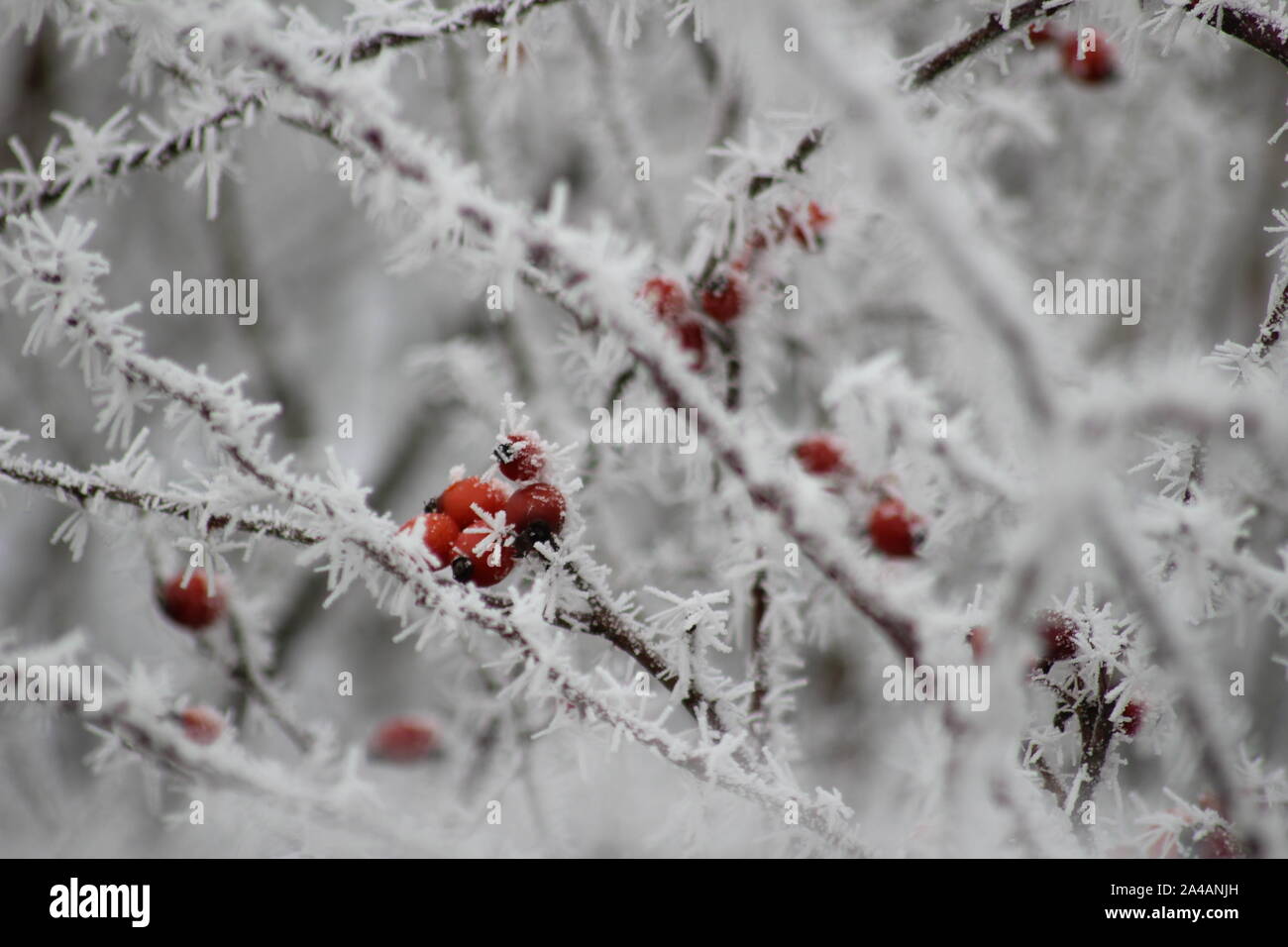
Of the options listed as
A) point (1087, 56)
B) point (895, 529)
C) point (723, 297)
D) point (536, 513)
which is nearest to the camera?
point (536, 513)

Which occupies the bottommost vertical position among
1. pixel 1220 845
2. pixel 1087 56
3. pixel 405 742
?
pixel 1220 845

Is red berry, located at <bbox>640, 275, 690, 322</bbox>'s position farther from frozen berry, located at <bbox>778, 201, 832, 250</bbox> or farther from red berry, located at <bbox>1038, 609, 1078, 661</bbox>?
red berry, located at <bbox>1038, 609, 1078, 661</bbox>

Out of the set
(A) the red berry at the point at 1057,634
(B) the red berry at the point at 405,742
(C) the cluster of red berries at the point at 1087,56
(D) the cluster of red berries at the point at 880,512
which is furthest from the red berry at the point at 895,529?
(B) the red berry at the point at 405,742

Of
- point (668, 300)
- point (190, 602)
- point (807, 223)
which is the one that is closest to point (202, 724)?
point (190, 602)

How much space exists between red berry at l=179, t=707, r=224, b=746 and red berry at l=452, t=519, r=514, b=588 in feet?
1.34

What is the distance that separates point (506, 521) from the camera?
0.94 metres

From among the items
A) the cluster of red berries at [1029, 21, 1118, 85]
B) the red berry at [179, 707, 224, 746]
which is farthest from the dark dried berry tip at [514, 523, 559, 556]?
the cluster of red berries at [1029, 21, 1118, 85]

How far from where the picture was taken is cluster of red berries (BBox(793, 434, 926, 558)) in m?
1.03

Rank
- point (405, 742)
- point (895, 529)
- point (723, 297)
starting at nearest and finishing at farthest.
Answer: point (895, 529) < point (723, 297) < point (405, 742)

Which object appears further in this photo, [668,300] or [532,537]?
[668,300]

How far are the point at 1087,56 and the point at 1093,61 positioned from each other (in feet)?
0.22

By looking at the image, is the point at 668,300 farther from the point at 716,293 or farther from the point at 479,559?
the point at 479,559

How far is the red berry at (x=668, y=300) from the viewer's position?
3.87ft
